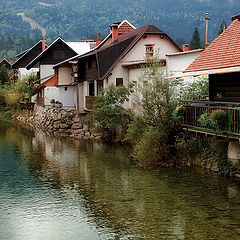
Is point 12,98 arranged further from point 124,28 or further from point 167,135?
point 167,135

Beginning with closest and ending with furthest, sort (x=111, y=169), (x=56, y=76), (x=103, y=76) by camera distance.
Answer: (x=111, y=169) → (x=103, y=76) → (x=56, y=76)

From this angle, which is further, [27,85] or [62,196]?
[27,85]

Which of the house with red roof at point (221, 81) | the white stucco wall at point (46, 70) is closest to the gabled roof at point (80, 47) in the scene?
the white stucco wall at point (46, 70)

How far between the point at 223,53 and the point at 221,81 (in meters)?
1.39

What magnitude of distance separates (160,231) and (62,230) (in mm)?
3176

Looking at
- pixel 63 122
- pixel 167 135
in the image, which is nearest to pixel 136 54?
pixel 63 122

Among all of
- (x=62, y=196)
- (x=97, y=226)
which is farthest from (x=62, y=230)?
(x=62, y=196)

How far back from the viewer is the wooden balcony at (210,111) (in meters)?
18.9

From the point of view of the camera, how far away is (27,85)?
214 feet

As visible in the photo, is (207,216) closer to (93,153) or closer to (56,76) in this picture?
(93,153)

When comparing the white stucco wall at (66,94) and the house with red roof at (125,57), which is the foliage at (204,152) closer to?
the house with red roof at (125,57)

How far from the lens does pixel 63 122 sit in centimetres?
4594

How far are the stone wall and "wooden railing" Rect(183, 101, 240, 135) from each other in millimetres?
16036

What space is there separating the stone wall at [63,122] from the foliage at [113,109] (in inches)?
134
